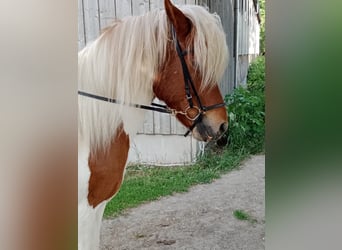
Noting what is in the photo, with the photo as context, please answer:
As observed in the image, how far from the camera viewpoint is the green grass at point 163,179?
97 centimetres

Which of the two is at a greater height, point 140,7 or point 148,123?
point 140,7

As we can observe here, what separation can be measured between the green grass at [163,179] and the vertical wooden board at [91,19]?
0.33 meters

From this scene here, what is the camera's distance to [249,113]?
2.89 feet

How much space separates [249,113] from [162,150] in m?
0.24

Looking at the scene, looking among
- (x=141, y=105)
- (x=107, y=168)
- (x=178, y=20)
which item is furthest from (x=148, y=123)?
(x=178, y=20)

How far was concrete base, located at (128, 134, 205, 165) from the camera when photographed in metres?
0.98

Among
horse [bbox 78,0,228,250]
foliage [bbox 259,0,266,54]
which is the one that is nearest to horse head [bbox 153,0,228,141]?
horse [bbox 78,0,228,250]

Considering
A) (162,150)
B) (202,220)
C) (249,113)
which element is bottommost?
(202,220)

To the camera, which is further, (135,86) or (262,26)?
(135,86)

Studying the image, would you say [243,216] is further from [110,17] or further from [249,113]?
[110,17]
